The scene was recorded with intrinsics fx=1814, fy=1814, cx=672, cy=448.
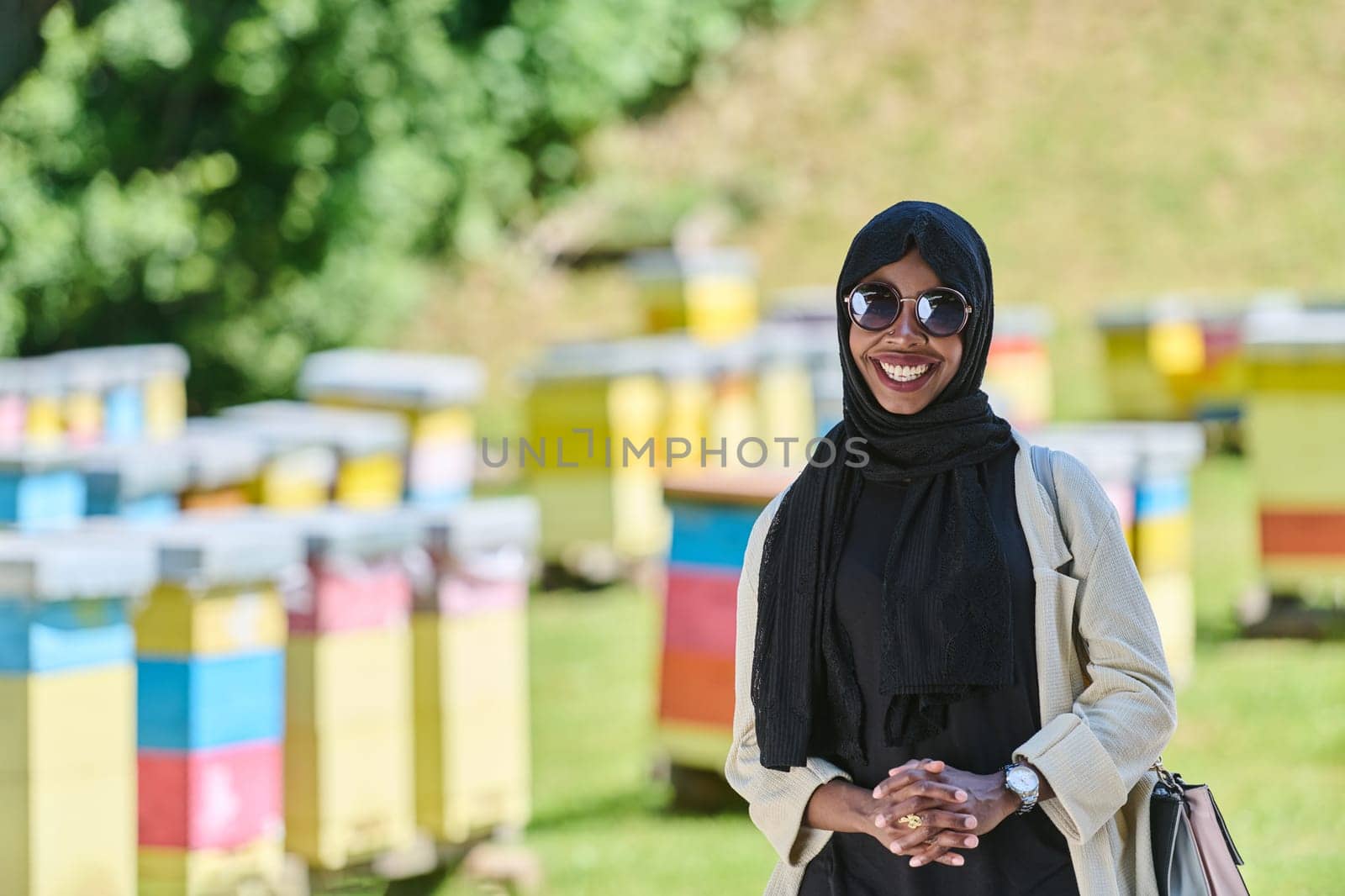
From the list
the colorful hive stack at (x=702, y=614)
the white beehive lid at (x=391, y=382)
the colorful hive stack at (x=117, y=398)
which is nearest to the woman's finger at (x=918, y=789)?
the colorful hive stack at (x=702, y=614)

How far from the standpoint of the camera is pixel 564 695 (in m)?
8.77

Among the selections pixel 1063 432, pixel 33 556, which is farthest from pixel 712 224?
pixel 33 556

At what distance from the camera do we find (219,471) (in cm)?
807

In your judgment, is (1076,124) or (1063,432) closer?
(1063,432)

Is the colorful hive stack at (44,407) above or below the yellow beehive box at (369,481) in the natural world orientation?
above

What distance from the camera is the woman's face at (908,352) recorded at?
103 inches

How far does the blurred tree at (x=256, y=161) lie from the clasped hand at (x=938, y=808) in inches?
576

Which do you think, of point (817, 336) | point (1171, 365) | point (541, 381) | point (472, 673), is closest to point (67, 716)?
point (472, 673)

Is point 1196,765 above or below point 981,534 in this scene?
below

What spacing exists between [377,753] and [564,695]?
313cm

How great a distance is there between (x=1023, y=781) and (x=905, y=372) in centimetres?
60

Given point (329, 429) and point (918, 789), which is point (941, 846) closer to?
point (918, 789)

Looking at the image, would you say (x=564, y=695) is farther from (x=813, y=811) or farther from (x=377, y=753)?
(x=813, y=811)

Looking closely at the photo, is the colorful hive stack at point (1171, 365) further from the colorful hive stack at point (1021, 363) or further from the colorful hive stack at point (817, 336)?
the colorful hive stack at point (817, 336)
